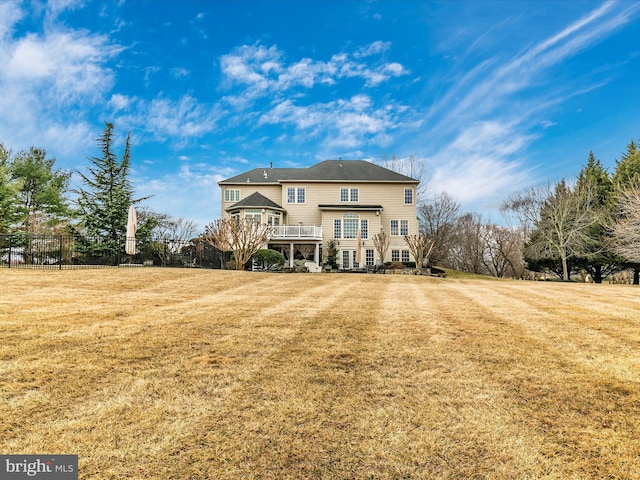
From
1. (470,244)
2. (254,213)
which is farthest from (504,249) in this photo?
(254,213)

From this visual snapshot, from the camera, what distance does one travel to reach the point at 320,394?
141 inches

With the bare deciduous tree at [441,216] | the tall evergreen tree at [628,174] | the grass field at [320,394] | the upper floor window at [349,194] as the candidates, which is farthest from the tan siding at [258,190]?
the grass field at [320,394]

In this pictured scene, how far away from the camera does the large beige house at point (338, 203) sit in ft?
99.9

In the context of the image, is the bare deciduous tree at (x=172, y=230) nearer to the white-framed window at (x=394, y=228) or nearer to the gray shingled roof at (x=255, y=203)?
the gray shingled roof at (x=255, y=203)

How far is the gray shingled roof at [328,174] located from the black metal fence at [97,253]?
10.2m

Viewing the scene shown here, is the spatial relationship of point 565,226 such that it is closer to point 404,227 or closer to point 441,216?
point 404,227

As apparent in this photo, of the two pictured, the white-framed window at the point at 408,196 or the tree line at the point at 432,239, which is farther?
the white-framed window at the point at 408,196

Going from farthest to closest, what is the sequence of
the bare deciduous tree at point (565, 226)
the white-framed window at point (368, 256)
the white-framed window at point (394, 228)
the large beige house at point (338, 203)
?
the white-framed window at point (394, 228), the white-framed window at point (368, 256), the large beige house at point (338, 203), the bare deciduous tree at point (565, 226)

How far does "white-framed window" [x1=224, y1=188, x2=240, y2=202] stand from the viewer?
33.1 meters

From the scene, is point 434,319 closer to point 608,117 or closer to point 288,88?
point 288,88

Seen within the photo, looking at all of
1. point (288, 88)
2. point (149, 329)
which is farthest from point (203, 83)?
point (149, 329)

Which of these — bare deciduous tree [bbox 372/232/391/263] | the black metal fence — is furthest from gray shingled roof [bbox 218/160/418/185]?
the black metal fence

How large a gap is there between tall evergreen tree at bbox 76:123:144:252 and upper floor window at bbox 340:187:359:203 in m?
17.0

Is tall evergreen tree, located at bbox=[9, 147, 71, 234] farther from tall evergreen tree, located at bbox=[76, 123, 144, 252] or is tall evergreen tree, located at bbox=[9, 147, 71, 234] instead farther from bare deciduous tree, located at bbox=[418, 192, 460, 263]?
bare deciduous tree, located at bbox=[418, 192, 460, 263]
